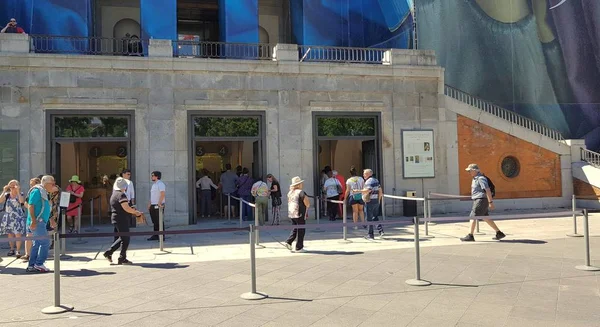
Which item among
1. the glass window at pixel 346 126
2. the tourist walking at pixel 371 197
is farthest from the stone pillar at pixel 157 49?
the tourist walking at pixel 371 197

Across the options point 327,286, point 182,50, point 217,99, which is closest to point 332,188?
point 217,99

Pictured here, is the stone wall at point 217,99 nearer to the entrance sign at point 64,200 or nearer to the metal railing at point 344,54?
the metal railing at point 344,54

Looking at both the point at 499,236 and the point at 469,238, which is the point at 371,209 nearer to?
the point at 469,238

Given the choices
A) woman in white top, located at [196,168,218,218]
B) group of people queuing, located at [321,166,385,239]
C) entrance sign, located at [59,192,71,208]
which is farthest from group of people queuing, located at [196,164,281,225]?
entrance sign, located at [59,192,71,208]

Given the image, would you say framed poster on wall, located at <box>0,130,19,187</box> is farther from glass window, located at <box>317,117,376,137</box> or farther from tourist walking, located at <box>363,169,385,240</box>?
tourist walking, located at <box>363,169,385,240</box>

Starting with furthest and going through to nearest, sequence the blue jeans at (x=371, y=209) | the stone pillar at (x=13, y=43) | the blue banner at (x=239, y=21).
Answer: the blue banner at (x=239, y=21) < the stone pillar at (x=13, y=43) < the blue jeans at (x=371, y=209)

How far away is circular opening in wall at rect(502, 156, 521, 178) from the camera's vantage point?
19.9 meters

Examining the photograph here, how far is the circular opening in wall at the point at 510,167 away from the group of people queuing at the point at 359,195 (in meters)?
6.76

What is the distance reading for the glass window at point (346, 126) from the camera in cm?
1828

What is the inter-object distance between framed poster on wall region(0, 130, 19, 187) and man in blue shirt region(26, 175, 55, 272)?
7184mm

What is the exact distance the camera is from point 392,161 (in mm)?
18531

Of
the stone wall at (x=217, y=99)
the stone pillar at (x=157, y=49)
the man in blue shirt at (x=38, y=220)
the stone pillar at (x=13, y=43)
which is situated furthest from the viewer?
the stone pillar at (x=157, y=49)

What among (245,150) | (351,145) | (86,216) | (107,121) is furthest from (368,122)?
(86,216)

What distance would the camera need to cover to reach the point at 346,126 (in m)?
18.5
